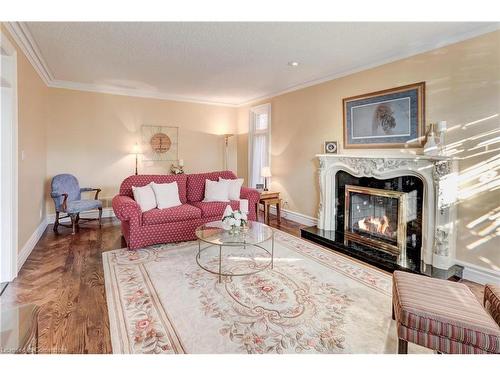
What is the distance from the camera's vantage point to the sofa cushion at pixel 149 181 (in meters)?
4.11

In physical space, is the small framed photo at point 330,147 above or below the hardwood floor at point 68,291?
above

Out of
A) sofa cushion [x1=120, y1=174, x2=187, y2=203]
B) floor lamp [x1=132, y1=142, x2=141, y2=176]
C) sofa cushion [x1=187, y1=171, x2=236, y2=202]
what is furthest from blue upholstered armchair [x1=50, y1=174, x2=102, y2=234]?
sofa cushion [x1=187, y1=171, x2=236, y2=202]

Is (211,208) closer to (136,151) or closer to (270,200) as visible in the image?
(270,200)

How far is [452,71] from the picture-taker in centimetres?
293

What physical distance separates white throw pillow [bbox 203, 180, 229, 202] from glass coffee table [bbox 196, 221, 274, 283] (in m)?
1.02

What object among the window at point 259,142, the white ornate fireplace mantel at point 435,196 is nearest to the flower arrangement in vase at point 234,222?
the white ornate fireplace mantel at point 435,196

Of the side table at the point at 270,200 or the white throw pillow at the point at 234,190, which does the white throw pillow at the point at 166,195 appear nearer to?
the white throw pillow at the point at 234,190

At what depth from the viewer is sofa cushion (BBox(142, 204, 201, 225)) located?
3.62m

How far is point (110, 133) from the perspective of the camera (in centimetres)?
542

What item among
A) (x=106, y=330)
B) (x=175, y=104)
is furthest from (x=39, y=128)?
(x=106, y=330)

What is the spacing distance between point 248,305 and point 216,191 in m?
2.45

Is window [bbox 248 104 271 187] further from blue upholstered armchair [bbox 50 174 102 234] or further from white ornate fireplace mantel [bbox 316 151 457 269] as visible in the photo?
blue upholstered armchair [bbox 50 174 102 234]

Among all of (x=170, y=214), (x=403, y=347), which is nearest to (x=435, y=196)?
(x=403, y=347)

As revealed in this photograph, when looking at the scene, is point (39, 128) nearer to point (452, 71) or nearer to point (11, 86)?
point (11, 86)
